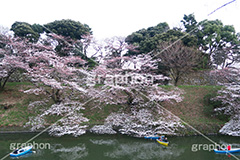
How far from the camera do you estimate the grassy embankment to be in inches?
441

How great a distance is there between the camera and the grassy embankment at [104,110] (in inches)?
441

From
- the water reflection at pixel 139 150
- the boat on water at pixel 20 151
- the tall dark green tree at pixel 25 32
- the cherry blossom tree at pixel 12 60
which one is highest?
the tall dark green tree at pixel 25 32

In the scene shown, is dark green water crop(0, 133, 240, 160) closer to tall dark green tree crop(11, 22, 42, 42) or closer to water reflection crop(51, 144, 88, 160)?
water reflection crop(51, 144, 88, 160)

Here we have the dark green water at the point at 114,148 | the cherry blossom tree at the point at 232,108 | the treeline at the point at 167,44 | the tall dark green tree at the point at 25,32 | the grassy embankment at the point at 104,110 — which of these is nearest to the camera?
the dark green water at the point at 114,148

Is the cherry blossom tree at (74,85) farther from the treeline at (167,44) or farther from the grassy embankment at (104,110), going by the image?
the treeline at (167,44)

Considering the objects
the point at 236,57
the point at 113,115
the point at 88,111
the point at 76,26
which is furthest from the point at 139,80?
the point at 236,57

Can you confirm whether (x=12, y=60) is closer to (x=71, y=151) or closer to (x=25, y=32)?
(x=25, y=32)

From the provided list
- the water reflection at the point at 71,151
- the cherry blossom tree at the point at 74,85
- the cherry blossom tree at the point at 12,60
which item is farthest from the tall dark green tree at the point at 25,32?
the water reflection at the point at 71,151

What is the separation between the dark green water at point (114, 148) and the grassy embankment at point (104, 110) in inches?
41.1

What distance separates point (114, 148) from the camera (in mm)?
8562

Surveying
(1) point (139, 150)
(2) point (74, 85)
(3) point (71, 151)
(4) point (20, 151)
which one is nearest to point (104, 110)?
(2) point (74, 85)

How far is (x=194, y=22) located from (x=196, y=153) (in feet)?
62.1

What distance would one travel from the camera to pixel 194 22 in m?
21.7

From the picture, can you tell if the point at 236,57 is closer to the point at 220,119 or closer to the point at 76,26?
the point at 220,119
